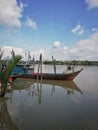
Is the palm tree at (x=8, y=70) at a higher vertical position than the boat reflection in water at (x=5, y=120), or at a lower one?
higher

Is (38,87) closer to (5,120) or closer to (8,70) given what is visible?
(8,70)

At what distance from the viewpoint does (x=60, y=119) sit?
8.90 metres

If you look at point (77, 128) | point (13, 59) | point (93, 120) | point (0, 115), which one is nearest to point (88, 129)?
point (77, 128)

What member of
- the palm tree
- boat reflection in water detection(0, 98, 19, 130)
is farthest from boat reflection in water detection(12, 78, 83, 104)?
boat reflection in water detection(0, 98, 19, 130)

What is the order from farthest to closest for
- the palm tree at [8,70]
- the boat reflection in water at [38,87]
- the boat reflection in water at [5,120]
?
the boat reflection in water at [38,87] → the palm tree at [8,70] → the boat reflection in water at [5,120]

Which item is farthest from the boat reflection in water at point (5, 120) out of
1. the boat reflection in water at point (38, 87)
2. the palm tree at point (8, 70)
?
the boat reflection in water at point (38, 87)

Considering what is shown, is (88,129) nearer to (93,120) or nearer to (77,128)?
(77,128)

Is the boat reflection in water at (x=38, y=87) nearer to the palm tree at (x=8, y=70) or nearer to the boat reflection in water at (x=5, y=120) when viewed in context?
the palm tree at (x=8, y=70)

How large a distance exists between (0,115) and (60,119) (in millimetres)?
2934

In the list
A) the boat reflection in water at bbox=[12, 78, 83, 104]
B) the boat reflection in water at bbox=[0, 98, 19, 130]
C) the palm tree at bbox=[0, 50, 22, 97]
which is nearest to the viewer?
the boat reflection in water at bbox=[0, 98, 19, 130]

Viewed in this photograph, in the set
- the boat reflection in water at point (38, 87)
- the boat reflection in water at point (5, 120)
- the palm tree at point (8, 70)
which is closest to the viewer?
the boat reflection in water at point (5, 120)

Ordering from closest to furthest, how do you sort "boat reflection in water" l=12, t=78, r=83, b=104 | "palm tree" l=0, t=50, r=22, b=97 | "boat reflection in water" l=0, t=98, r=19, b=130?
1. "boat reflection in water" l=0, t=98, r=19, b=130
2. "palm tree" l=0, t=50, r=22, b=97
3. "boat reflection in water" l=12, t=78, r=83, b=104

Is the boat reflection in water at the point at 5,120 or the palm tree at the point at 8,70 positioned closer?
the boat reflection in water at the point at 5,120

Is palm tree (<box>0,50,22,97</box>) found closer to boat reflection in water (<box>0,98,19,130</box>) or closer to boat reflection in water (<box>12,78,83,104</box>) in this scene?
boat reflection in water (<box>0,98,19,130</box>)
